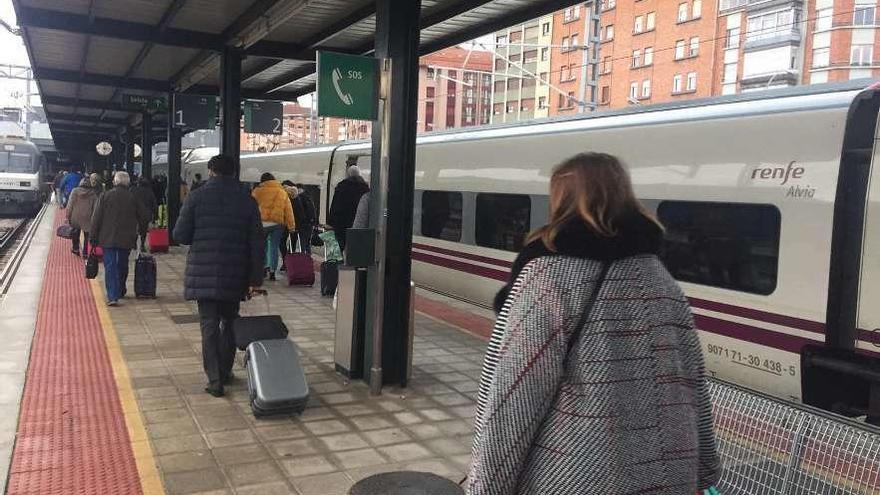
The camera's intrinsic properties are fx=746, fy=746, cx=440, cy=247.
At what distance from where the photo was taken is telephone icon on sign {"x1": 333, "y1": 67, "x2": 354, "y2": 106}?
561cm

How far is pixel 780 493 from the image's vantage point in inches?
133

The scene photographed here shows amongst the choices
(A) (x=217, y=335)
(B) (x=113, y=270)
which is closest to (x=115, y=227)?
(B) (x=113, y=270)

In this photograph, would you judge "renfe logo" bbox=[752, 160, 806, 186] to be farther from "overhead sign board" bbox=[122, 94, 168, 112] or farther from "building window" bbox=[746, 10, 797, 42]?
"building window" bbox=[746, 10, 797, 42]

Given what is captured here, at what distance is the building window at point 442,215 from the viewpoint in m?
10.5

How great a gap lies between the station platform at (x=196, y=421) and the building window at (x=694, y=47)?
1969 inches

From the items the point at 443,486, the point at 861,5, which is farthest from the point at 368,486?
the point at 861,5

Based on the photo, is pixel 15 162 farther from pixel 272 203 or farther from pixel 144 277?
pixel 144 277

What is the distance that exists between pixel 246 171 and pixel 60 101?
5.07 metres

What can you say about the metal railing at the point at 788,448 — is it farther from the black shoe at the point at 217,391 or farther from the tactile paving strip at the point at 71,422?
the black shoe at the point at 217,391

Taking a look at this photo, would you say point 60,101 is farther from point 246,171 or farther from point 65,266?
point 65,266

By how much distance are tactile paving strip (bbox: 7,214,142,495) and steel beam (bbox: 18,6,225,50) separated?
3846 mm

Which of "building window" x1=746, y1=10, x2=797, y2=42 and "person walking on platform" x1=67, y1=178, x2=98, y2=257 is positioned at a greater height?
"building window" x1=746, y1=10, x2=797, y2=42

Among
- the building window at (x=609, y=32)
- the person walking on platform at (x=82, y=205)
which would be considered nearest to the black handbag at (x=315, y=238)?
the person walking on platform at (x=82, y=205)

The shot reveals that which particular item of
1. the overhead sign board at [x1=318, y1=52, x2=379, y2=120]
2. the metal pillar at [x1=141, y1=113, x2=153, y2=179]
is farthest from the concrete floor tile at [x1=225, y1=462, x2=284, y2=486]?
the metal pillar at [x1=141, y1=113, x2=153, y2=179]
